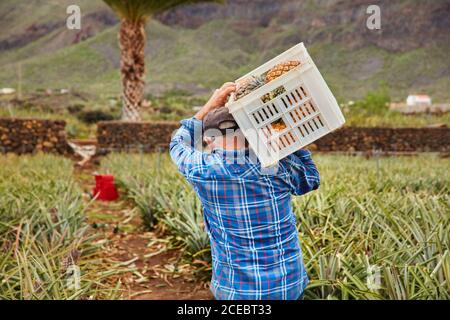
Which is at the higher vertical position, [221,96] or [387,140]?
[387,140]

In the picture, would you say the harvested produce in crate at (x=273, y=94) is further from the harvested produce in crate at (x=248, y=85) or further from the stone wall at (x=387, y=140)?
the stone wall at (x=387, y=140)

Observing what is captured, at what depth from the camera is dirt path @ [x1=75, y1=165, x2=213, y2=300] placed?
329 cm

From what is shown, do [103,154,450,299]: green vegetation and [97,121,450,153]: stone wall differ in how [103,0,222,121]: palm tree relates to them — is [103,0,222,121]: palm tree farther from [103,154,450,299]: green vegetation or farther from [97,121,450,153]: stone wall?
[103,154,450,299]: green vegetation

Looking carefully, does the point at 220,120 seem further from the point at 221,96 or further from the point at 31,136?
the point at 31,136

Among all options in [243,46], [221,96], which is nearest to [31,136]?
[221,96]

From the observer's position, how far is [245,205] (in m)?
1.90

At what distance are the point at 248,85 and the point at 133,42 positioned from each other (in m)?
11.1

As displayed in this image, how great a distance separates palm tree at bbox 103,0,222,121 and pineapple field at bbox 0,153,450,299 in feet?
24.1

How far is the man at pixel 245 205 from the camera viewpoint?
1.88 metres

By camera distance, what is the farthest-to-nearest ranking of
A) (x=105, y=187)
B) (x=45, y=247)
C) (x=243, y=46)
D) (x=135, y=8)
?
(x=243, y=46)
(x=135, y=8)
(x=105, y=187)
(x=45, y=247)

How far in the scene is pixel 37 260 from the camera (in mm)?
2467

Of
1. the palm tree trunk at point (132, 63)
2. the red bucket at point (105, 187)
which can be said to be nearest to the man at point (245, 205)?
the red bucket at point (105, 187)

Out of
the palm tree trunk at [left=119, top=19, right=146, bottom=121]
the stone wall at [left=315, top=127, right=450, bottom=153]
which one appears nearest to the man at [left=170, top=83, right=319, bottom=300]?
the palm tree trunk at [left=119, top=19, right=146, bottom=121]
